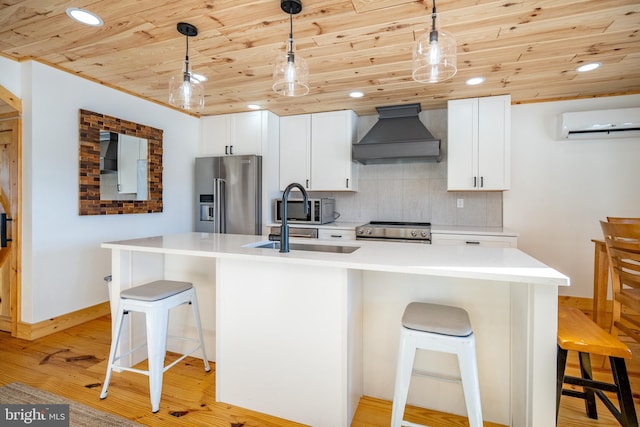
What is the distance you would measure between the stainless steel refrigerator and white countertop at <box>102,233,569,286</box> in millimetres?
1867

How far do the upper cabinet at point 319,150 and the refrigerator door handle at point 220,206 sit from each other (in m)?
0.78

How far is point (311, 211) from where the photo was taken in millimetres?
3854

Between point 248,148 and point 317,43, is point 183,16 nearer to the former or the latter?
point 317,43

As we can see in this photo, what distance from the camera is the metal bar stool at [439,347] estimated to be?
1.34m

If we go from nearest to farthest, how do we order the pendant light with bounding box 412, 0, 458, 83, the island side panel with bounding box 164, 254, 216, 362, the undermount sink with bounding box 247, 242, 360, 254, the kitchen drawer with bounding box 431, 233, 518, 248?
the pendant light with bounding box 412, 0, 458, 83, the undermount sink with bounding box 247, 242, 360, 254, the island side panel with bounding box 164, 254, 216, 362, the kitchen drawer with bounding box 431, 233, 518, 248

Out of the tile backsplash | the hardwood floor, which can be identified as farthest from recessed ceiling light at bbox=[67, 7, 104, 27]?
the tile backsplash

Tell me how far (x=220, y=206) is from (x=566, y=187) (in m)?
4.01

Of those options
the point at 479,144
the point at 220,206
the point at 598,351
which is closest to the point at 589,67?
the point at 479,144

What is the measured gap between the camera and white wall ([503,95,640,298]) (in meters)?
3.38

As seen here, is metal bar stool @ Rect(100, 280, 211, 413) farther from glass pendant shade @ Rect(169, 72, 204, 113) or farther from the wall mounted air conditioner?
the wall mounted air conditioner

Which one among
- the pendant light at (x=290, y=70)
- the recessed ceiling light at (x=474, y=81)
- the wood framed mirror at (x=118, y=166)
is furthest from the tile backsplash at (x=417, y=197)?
the pendant light at (x=290, y=70)

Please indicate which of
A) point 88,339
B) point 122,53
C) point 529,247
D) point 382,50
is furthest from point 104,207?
point 529,247

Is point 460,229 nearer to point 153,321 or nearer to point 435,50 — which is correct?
point 435,50

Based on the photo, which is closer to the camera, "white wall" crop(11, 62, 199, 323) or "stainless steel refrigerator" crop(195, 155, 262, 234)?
"white wall" crop(11, 62, 199, 323)
